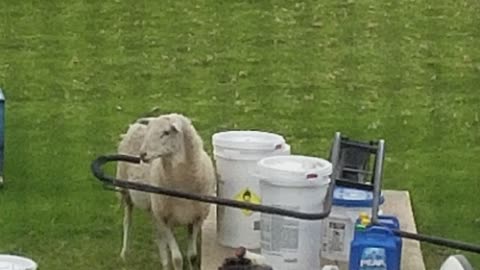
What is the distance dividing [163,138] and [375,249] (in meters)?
1.29

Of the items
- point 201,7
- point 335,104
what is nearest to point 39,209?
point 335,104

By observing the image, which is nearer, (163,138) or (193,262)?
(163,138)

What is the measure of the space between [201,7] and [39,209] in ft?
23.6

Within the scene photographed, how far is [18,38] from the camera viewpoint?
43.1 ft

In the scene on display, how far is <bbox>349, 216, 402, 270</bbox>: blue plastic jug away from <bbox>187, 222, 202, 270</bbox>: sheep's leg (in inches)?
53.9

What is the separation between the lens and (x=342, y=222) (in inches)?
234

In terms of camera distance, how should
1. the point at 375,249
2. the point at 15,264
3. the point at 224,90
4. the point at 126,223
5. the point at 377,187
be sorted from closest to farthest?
the point at 377,187
the point at 15,264
the point at 375,249
the point at 126,223
the point at 224,90

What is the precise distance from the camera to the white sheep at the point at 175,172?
6016mm

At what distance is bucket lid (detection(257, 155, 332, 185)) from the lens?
18.7 ft

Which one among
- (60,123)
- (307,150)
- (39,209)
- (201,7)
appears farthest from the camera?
(201,7)

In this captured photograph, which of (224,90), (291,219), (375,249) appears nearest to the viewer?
(375,249)

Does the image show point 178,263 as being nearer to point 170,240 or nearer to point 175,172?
point 170,240

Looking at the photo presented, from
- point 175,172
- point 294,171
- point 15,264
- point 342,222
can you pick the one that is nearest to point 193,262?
point 175,172

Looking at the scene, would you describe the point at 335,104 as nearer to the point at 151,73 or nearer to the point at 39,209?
the point at 151,73
